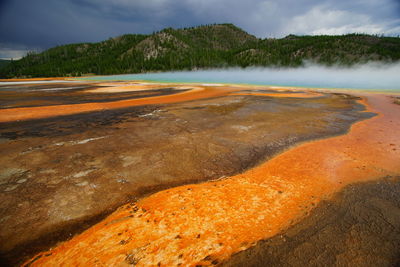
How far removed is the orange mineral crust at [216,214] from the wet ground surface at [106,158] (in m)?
0.36

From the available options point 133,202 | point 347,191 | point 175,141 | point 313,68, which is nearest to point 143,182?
point 133,202

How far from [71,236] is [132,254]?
3.49 feet

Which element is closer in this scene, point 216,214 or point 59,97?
point 216,214

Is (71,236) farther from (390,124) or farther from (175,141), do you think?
(390,124)

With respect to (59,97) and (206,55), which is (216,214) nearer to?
(59,97)

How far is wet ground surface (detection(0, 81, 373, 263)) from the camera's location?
333cm

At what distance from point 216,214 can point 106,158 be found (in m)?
3.44

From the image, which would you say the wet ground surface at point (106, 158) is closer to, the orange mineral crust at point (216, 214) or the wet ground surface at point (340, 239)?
the orange mineral crust at point (216, 214)

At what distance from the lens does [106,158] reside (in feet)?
17.7

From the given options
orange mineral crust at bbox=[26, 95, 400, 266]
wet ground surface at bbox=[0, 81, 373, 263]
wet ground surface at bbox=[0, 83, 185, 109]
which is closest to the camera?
orange mineral crust at bbox=[26, 95, 400, 266]

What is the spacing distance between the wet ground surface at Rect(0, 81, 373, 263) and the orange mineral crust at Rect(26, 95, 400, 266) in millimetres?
360

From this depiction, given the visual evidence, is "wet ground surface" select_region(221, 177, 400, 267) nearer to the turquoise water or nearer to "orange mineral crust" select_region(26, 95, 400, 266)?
"orange mineral crust" select_region(26, 95, 400, 266)

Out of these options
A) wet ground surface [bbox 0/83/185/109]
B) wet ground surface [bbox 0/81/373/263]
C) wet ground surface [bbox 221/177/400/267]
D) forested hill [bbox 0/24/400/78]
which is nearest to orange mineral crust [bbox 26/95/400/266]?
wet ground surface [bbox 221/177/400/267]

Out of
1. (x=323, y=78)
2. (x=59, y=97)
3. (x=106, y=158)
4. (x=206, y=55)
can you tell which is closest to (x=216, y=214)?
(x=106, y=158)
